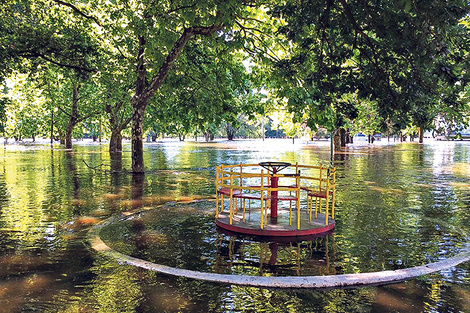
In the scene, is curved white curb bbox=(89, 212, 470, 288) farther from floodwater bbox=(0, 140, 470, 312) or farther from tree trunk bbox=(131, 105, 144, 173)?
tree trunk bbox=(131, 105, 144, 173)

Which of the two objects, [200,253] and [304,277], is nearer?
[304,277]

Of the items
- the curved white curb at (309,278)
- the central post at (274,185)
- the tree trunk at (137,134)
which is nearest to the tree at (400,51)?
the central post at (274,185)

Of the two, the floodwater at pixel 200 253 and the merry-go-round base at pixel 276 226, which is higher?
the merry-go-round base at pixel 276 226

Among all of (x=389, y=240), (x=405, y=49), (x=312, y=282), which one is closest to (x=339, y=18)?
(x=405, y=49)

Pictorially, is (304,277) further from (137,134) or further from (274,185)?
(137,134)

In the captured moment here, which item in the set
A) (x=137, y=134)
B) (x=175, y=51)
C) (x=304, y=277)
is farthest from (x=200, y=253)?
(x=137, y=134)

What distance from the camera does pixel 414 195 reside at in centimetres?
1411

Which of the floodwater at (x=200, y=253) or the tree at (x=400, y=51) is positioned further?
the tree at (x=400, y=51)

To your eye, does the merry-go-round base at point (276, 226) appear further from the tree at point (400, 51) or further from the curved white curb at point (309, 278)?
the curved white curb at point (309, 278)

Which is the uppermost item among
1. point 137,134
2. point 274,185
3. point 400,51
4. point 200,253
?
point 400,51

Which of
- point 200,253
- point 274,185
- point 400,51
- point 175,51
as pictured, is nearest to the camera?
point 200,253

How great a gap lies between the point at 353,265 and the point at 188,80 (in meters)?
14.8

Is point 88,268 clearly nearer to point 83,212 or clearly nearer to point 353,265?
point 353,265

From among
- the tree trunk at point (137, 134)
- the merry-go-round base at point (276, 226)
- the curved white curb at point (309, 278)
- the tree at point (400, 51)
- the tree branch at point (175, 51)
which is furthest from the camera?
the tree trunk at point (137, 134)
